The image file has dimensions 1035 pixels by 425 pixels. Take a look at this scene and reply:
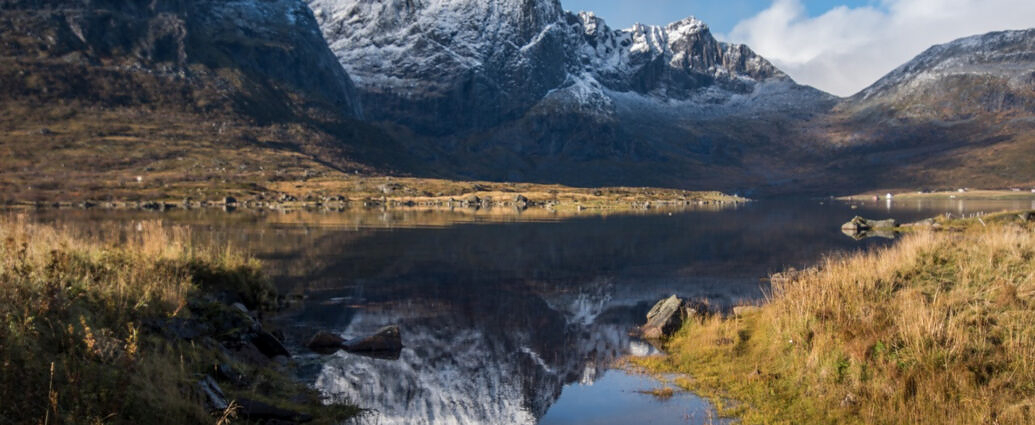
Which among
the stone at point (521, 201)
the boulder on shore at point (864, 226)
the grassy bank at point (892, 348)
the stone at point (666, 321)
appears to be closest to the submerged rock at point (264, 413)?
the grassy bank at point (892, 348)

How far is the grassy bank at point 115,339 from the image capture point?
942cm

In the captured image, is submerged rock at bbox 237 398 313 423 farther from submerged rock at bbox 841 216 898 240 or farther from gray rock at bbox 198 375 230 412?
submerged rock at bbox 841 216 898 240

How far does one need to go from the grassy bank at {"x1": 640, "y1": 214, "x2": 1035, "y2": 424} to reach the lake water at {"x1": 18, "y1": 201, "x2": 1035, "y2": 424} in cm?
193

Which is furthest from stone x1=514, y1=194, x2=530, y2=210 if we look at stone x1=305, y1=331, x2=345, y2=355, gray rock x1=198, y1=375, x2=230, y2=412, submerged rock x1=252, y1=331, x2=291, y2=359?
gray rock x1=198, y1=375, x2=230, y2=412

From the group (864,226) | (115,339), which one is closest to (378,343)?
(115,339)

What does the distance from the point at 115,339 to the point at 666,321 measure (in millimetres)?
16582

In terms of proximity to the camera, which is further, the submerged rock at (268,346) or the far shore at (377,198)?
the far shore at (377,198)

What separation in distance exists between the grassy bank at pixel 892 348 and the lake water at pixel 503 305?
6.33ft

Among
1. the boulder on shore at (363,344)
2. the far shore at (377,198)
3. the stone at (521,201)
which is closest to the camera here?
the boulder on shore at (363,344)

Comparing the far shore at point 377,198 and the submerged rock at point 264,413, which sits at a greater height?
the far shore at point 377,198

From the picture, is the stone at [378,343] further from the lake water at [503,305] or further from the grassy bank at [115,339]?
the grassy bank at [115,339]

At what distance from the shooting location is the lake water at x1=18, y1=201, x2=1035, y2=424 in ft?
53.3

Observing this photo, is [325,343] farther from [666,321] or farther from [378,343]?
[666,321]

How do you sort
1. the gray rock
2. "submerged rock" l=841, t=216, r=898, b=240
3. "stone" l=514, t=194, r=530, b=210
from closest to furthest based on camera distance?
the gray rock → "submerged rock" l=841, t=216, r=898, b=240 → "stone" l=514, t=194, r=530, b=210
